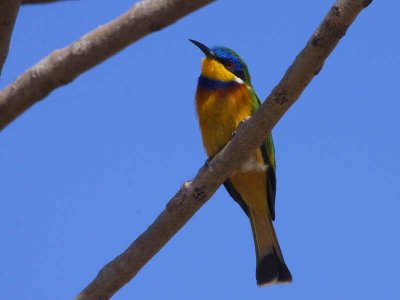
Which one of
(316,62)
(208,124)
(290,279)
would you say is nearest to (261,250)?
(290,279)

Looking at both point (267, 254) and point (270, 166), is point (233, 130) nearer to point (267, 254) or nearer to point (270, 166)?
point (270, 166)

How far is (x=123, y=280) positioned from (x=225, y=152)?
0.76 m

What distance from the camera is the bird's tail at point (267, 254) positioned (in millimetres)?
5043

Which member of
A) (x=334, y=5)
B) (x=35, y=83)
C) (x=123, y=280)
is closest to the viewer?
(x=35, y=83)

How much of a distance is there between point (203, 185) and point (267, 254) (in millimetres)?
1920

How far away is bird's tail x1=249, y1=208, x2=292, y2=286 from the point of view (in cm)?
504

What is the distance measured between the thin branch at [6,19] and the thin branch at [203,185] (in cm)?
115

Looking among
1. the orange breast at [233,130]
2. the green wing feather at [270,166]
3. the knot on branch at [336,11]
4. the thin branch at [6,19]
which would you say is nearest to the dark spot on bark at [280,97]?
the knot on branch at [336,11]

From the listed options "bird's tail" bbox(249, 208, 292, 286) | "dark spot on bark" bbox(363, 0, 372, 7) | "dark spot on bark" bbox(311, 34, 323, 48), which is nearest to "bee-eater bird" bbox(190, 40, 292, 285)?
"bird's tail" bbox(249, 208, 292, 286)

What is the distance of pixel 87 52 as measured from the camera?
1.67 metres

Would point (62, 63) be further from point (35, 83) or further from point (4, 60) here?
point (4, 60)

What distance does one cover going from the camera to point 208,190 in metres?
3.31

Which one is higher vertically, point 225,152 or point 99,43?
point 225,152

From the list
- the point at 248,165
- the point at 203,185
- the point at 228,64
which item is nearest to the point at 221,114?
the point at 248,165
